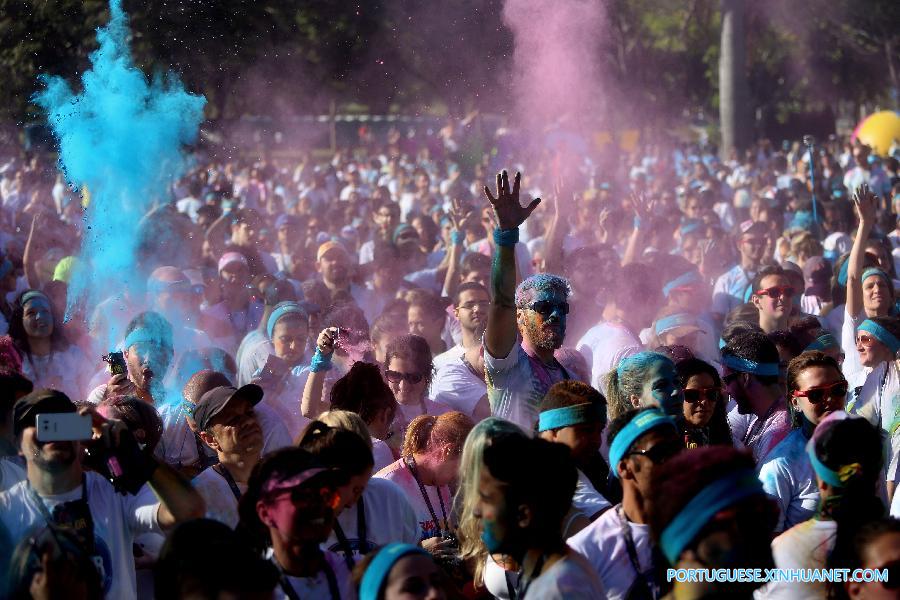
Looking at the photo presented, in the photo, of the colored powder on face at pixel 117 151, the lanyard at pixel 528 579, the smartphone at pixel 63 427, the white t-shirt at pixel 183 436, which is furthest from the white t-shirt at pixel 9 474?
the colored powder on face at pixel 117 151

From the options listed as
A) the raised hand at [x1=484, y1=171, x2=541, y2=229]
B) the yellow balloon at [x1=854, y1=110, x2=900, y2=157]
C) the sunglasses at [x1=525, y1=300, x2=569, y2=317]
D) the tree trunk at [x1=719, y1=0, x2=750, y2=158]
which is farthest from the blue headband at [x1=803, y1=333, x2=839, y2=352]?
the yellow balloon at [x1=854, y1=110, x2=900, y2=157]

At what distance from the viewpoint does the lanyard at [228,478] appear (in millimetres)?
4215

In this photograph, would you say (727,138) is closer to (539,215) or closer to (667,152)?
(667,152)

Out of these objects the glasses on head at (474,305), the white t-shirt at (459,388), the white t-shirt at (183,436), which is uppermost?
the glasses on head at (474,305)

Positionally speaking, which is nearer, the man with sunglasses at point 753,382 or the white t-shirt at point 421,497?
the white t-shirt at point 421,497

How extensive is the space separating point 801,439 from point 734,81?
26.0 meters

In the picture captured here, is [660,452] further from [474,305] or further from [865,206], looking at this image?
[865,206]

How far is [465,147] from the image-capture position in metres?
20.8

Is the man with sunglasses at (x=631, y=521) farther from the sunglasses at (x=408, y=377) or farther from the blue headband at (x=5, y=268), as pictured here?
the blue headband at (x=5, y=268)

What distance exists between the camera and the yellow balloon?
29438mm

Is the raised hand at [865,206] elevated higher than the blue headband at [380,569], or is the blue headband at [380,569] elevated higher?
the raised hand at [865,206]

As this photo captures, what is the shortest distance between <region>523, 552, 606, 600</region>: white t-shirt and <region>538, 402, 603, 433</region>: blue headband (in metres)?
0.98

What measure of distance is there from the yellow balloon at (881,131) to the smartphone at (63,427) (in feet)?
92.1

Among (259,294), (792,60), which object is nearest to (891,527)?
(259,294)
